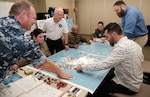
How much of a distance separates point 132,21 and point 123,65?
48.5 inches

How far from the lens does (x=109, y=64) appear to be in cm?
146

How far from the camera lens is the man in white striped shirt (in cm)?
142

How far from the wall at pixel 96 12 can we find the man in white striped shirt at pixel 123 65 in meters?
3.44

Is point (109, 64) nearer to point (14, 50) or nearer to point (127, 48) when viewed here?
point (127, 48)

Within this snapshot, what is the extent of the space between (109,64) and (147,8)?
12.3 feet

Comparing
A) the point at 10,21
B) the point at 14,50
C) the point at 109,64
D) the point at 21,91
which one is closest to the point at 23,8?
the point at 10,21

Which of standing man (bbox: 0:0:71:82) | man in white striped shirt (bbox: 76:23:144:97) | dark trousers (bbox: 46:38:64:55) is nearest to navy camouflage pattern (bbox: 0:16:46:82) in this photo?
standing man (bbox: 0:0:71:82)

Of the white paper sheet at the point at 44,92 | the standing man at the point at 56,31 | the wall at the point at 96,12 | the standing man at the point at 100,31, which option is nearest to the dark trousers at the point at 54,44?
the standing man at the point at 56,31

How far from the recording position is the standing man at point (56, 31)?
277 centimetres

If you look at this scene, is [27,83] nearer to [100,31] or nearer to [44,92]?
[44,92]

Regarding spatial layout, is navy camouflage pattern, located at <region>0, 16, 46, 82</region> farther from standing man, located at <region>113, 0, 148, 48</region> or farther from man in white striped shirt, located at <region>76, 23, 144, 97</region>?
standing man, located at <region>113, 0, 148, 48</region>

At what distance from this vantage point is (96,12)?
504 centimetres

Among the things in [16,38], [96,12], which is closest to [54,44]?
[16,38]

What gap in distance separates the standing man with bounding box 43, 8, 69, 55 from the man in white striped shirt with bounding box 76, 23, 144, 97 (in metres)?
1.27
